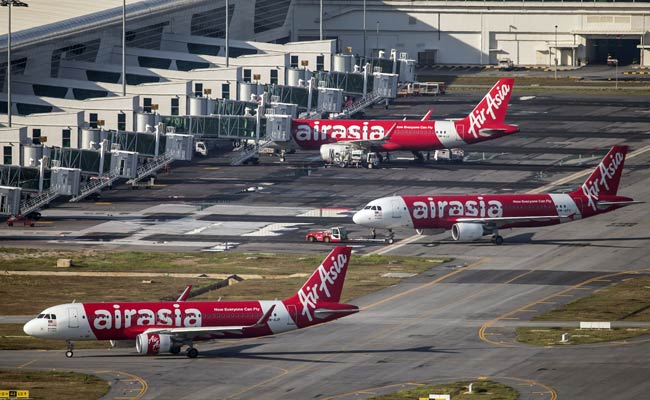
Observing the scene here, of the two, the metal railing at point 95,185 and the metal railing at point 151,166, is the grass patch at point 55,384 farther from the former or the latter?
the metal railing at point 151,166

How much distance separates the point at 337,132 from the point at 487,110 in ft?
57.9

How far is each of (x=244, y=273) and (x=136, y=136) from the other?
5291 cm

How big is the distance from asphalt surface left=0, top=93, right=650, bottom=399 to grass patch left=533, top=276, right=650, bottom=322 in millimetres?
1494

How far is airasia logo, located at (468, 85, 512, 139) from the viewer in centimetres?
18612

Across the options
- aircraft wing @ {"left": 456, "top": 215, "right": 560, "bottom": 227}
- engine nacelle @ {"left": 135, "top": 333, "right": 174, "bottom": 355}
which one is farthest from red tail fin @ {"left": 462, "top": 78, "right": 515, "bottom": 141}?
engine nacelle @ {"left": 135, "top": 333, "right": 174, "bottom": 355}

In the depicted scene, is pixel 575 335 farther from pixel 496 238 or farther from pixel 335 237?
pixel 335 237

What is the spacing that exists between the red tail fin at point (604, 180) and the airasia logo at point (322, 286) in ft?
156

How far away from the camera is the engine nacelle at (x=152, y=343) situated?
329 ft

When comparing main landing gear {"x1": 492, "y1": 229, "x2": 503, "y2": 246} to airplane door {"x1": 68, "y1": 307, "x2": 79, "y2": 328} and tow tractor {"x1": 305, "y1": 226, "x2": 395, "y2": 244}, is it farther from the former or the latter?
airplane door {"x1": 68, "y1": 307, "x2": 79, "y2": 328}

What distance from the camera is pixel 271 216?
527 feet

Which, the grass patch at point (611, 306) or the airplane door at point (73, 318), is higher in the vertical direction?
the airplane door at point (73, 318)

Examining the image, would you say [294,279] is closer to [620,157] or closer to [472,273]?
[472,273]

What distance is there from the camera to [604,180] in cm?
14700

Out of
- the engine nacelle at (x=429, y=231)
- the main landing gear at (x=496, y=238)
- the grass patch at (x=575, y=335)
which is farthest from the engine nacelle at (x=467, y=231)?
the grass patch at (x=575, y=335)
